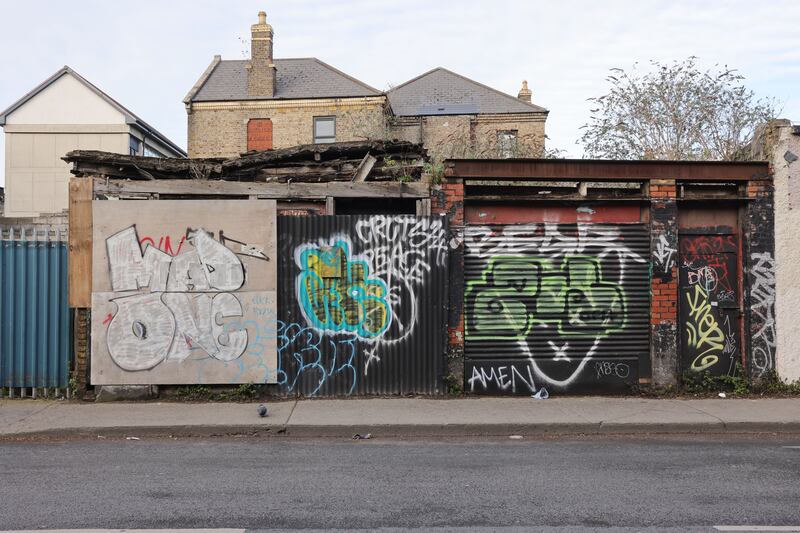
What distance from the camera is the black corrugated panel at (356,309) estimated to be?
973cm

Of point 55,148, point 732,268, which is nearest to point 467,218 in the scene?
point 732,268

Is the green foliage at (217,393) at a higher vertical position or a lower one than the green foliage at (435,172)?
lower

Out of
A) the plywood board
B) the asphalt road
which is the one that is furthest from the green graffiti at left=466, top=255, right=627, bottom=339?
the plywood board

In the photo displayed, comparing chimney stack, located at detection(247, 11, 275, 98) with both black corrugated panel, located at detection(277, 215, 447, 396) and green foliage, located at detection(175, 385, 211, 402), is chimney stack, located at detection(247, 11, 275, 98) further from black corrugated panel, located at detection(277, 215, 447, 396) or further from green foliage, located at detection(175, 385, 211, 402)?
green foliage, located at detection(175, 385, 211, 402)

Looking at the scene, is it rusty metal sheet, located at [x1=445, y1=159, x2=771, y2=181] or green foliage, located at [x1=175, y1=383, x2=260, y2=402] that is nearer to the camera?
green foliage, located at [x1=175, y1=383, x2=260, y2=402]

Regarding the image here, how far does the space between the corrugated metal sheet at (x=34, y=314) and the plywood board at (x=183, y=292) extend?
2.23 feet

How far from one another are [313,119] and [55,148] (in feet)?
36.8

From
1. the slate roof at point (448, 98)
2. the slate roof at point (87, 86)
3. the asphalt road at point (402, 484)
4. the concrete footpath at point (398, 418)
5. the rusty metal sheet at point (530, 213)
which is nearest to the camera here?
the asphalt road at point (402, 484)

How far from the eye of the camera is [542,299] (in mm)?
10023

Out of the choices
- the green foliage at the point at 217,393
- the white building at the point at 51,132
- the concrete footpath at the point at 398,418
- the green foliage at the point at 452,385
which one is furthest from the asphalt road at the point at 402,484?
the white building at the point at 51,132

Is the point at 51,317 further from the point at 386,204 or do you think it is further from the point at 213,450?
the point at 386,204

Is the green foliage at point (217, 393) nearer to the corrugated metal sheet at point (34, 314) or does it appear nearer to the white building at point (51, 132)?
the corrugated metal sheet at point (34, 314)

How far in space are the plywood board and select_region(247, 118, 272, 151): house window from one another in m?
23.1

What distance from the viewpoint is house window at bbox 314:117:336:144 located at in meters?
31.8
